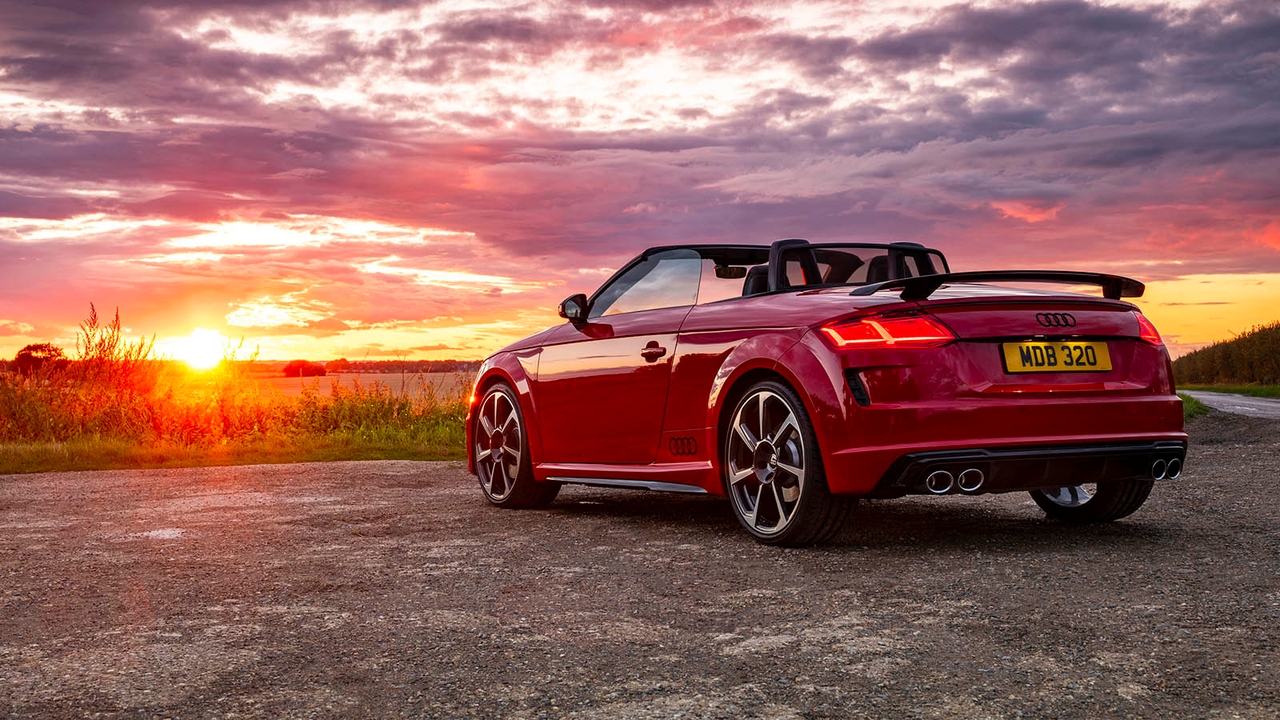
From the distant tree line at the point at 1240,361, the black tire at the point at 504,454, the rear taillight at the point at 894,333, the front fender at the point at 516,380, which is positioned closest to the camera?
the rear taillight at the point at 894,333

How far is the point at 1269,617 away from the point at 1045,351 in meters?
1.69

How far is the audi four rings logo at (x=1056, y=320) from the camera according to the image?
551cm

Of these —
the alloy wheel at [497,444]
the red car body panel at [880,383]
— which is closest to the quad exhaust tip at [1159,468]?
A: the red car body panel at [880,383]

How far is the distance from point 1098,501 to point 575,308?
312cm

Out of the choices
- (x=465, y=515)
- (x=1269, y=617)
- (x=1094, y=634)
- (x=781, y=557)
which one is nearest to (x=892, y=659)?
(x=1094, y=634)

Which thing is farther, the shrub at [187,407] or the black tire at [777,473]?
the shrub at [187,407]

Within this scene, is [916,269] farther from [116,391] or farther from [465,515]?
[116,391]

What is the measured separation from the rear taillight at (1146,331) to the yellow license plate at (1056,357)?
306mm

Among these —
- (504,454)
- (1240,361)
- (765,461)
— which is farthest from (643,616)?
(1240,361)

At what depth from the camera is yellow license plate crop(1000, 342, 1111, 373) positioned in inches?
213

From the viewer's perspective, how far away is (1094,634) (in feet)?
12.6

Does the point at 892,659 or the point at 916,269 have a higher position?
the point at 916,269

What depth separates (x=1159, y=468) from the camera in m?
5.65

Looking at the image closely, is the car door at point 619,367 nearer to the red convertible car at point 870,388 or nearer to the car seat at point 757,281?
the red convertible car at point 870,388
